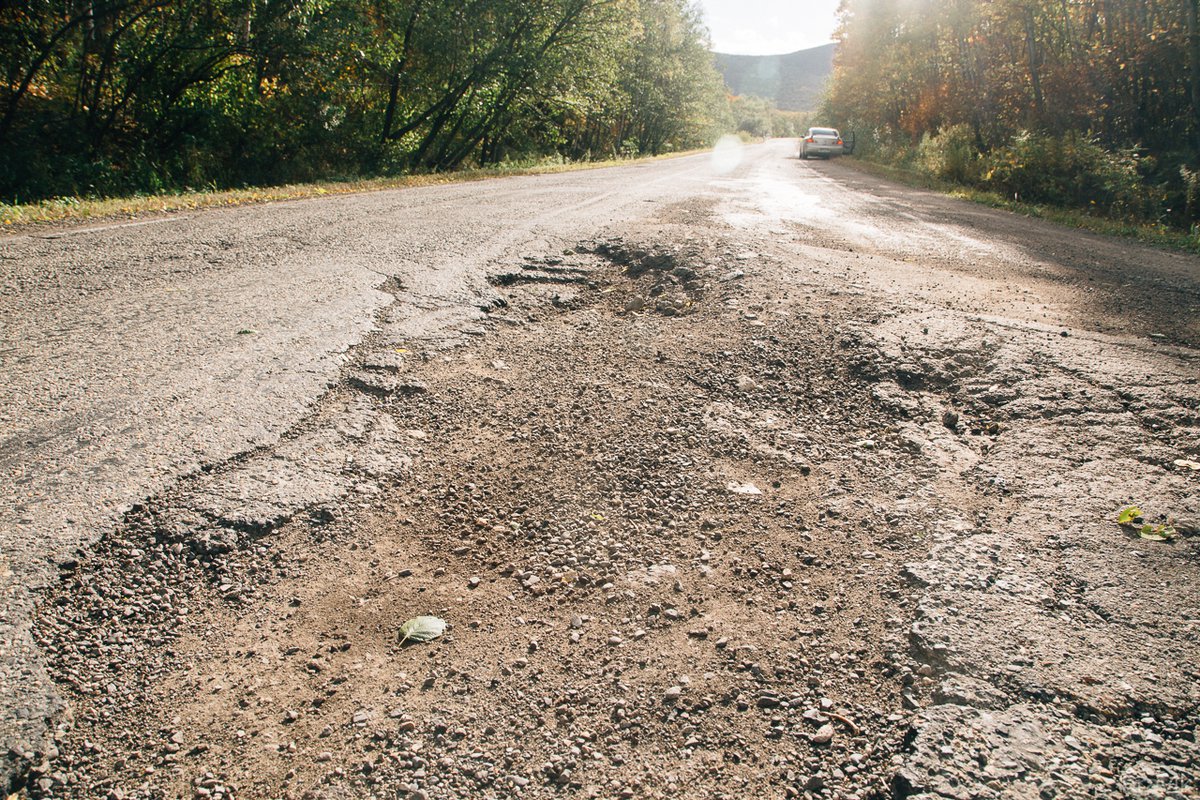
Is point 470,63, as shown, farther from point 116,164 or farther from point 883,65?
point 883,65

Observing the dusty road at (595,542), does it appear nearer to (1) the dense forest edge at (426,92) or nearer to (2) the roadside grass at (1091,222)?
(2) the roadside grass at (1091,222)

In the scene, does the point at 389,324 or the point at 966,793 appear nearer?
the point at 966,793

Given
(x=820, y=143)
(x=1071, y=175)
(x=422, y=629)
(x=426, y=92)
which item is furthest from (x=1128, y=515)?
(x=820, y=143)

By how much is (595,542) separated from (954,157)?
16397 millimetres

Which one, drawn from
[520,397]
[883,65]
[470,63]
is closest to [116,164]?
[470,63]

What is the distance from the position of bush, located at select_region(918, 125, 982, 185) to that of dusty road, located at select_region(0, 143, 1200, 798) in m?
12.1

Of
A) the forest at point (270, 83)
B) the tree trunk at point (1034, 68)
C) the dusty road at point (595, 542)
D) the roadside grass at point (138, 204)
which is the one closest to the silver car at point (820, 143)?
the forest at point (270, 83)

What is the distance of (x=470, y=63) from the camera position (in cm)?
1661

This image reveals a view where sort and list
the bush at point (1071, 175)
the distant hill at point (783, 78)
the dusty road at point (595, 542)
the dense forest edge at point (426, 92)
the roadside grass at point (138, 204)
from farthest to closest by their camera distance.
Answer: the distant hill at point (783, 78), the dense forest edge at point (426, 92), the bush at point (1071, 175), the roadside grass at point (138, 204), the dusty road at point (595, 542)

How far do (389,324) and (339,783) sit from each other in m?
2.82

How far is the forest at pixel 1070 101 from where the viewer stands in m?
10.9

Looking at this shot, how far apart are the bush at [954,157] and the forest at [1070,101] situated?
0.15ft

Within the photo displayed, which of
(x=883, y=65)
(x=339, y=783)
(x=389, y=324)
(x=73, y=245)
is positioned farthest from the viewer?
(x=883, y=65)

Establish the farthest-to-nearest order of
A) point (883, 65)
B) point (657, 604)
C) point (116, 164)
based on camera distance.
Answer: point (883, 65) < point (116, 164) < point (657, 604)
